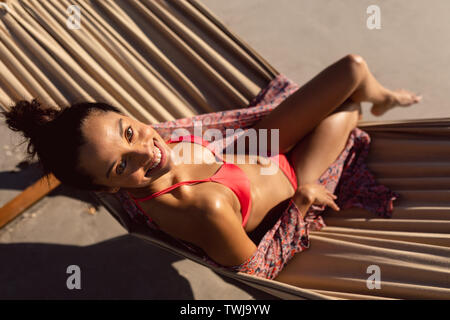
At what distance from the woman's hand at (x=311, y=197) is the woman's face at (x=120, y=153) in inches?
19.7

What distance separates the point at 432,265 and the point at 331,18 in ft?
6.24

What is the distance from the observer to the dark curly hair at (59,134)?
98 cm

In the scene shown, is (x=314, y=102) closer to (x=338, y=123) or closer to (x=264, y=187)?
(x=338, y=123)

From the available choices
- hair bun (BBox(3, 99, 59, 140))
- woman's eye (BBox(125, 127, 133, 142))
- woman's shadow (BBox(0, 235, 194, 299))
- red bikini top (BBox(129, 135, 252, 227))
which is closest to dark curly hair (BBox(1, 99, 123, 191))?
hair bun (BBox(3, 99, 59, 140))

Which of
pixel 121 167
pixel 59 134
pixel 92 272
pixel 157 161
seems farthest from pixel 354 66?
pixel 92 272

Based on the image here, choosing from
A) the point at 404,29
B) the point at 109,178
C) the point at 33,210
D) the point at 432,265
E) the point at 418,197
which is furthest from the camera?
the point at 404,29

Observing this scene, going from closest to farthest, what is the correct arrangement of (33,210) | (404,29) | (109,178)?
1. (109,178)
2. (33,210)
3. (404,29)

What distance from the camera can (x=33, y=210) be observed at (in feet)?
6.15

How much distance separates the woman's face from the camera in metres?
0.97

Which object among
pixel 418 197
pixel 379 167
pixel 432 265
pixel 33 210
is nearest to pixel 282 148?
pixel 379 167

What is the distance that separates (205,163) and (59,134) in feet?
1.64

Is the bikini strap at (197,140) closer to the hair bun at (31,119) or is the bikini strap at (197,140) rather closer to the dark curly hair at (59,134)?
the dark curly hair at (59,134)
